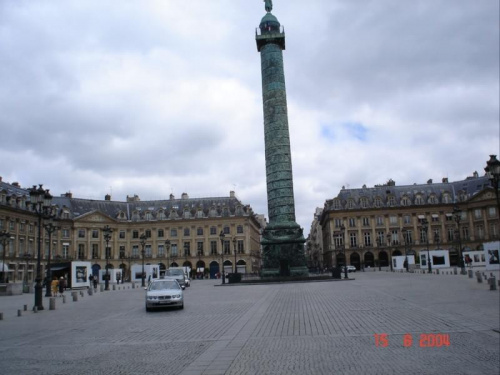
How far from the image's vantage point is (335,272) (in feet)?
132

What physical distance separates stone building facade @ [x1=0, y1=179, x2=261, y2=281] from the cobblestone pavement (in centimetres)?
6064

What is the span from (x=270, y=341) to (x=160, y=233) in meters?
73.0

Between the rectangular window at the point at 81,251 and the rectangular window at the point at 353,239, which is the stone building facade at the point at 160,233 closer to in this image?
the rectangular window at the point at 81,251

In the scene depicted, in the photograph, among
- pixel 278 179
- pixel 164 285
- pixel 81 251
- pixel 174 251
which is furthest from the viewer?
pixel 174 251

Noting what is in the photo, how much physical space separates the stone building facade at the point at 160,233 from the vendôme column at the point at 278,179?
1382 inches

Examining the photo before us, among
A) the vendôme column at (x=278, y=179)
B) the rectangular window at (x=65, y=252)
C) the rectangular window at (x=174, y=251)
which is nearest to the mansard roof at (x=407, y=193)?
the rectangular window at (x=174, y=251)

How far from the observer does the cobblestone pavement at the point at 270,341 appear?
7.55m

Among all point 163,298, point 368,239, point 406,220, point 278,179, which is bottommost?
point 163,298

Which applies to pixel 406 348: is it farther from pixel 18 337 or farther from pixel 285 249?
pixel 285 249

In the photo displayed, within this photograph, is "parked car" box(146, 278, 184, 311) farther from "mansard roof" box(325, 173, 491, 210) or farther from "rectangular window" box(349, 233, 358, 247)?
"mansard roof" box(325, 173, 491, 210)

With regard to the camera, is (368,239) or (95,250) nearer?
(95,250)

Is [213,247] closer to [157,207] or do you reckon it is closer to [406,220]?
[157,207]

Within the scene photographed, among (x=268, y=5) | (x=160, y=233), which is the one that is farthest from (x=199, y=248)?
(x=268, y=5)

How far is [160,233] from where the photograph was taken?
3189 inches
